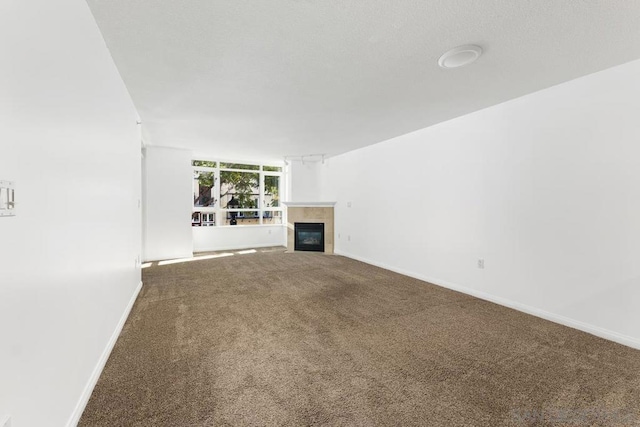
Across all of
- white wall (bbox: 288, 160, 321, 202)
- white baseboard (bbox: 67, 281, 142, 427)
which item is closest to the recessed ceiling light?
white baseboard (bbox: 67, 281, 142, 427)

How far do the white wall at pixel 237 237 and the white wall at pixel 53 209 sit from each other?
198 inches

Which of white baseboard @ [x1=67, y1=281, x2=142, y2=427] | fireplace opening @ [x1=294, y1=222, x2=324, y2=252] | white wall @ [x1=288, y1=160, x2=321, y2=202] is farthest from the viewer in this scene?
white wall @ [x1=288, y1=160, x2=321, y2=202]

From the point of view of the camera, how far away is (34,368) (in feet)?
3.75

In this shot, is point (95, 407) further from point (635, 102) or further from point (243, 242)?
point (243, 242)

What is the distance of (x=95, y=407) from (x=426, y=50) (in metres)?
3.42

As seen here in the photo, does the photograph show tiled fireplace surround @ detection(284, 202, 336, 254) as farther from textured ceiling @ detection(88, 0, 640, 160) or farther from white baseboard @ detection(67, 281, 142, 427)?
white baseboard @ detection(67, 281, 142, 427)

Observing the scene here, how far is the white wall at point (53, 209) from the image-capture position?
1008 mm

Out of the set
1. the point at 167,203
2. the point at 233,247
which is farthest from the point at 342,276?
the point at 167,203

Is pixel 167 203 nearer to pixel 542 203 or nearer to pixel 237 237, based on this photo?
pixel 237 237

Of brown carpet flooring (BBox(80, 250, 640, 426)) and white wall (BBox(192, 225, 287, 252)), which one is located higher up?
white wall (BBox(192, 225, 287, 252))

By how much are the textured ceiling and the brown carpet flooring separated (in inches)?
98.0

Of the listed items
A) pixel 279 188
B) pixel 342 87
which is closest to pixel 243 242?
pixel 279 188

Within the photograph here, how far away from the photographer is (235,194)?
777 centimetres

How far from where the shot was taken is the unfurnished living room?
134 cm
